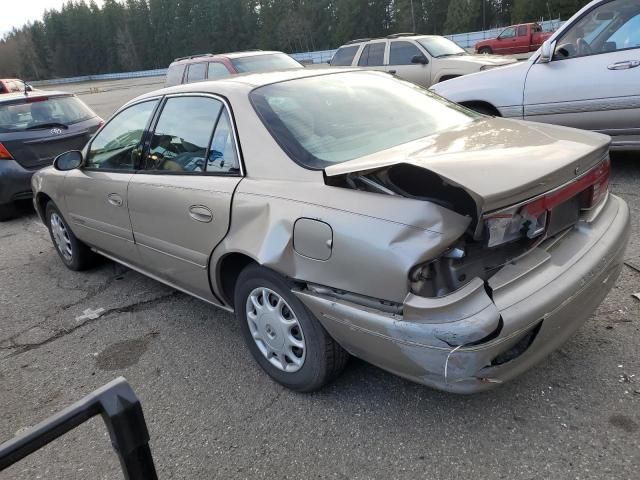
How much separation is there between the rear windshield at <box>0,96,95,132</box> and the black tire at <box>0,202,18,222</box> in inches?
39.1

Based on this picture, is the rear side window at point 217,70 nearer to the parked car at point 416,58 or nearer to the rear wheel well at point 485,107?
the parked car at point 416,58

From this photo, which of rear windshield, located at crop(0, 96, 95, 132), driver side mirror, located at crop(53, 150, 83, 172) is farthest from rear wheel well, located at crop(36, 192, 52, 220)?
rear windshield, located at crop(0, 96, 95, 132)

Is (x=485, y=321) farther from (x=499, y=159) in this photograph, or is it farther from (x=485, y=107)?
(x=485, y=107)

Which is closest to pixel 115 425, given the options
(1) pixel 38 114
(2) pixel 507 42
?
(1) pixel 38 114

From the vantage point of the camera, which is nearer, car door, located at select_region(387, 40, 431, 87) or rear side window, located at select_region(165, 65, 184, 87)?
car door, located at select_region(387, 40, 431, 87)

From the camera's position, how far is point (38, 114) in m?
7.23

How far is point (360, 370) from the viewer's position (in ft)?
9.34

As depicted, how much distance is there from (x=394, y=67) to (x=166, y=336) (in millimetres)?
9759

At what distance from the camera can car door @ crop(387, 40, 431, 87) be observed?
11305 millimetres

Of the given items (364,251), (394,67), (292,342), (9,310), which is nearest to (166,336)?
(292,342)

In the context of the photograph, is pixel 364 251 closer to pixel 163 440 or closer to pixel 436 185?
pixel 436 185

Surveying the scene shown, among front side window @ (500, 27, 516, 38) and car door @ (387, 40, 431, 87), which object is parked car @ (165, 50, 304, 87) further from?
front side window @ (500, 27, 516, 38)

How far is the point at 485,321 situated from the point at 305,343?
3.00ft

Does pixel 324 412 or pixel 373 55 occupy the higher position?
pixel 373 55
